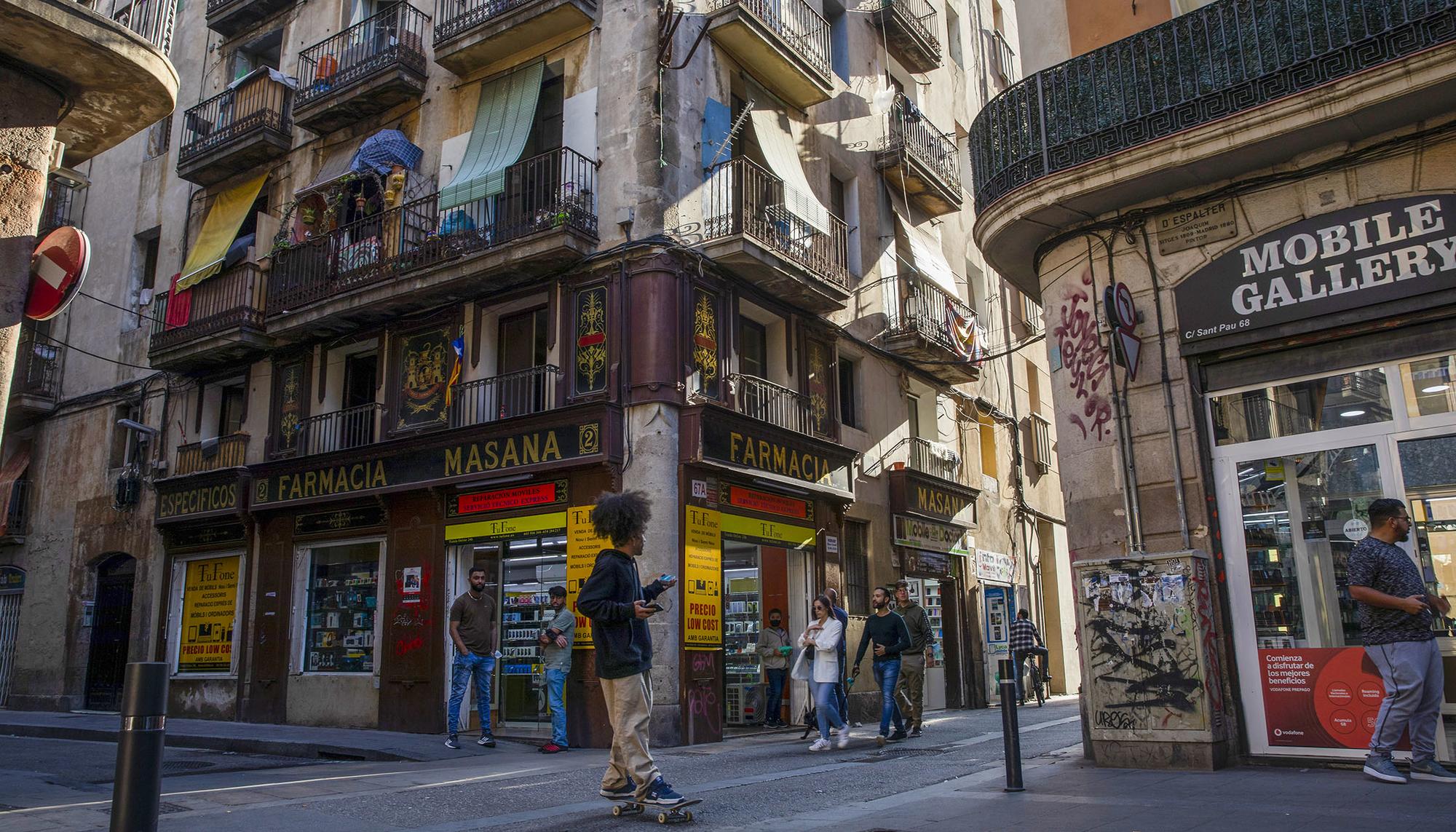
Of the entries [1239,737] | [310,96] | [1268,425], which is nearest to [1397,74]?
[1268,425]

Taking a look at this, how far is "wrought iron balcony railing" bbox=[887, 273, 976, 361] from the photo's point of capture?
62.3 ft

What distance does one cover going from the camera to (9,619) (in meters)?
21.5

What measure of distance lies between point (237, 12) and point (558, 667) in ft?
51.7

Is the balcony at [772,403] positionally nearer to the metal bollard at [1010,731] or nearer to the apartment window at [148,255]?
the metal bollard at [1010,731]

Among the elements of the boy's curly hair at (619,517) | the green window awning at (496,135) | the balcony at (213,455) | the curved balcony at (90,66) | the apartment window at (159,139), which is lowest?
the boy's curly hair at (619,517)

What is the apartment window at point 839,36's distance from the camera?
19.2 metres

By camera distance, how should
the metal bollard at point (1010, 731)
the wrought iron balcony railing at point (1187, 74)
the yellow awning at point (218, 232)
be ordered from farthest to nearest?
the yellow awning at point (218, 232), the wrought iron balcony railing at point (1187, 74), the metal bollard at point (1010, 731)

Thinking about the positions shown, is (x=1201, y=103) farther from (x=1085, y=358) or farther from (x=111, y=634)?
(x=111, y=634)

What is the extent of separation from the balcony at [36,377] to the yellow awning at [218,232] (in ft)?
16.2

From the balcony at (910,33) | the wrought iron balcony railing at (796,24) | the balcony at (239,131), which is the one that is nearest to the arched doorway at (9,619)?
the balcony at (239,131)

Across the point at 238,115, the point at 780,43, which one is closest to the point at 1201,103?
the point at 780,43

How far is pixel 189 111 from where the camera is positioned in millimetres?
20344

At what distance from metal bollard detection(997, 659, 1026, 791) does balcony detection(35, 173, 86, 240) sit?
2351cm

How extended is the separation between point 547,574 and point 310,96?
33.0ft
